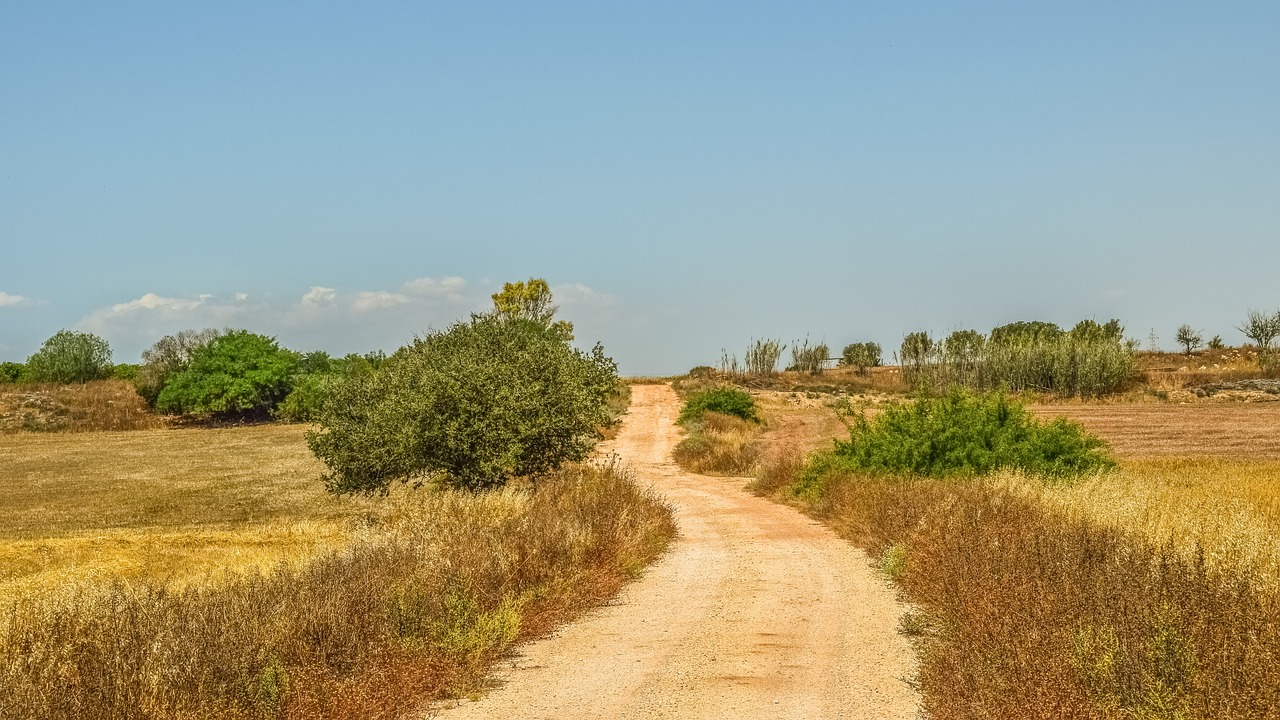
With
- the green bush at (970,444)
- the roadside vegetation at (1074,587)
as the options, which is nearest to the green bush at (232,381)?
the green bush at (970,444)

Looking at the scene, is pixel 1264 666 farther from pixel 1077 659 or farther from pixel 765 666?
pixel 765 666

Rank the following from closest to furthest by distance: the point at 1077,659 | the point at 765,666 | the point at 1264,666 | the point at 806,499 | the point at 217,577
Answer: the point at 1264,666
the point at 1077,659
the point at 765,666
the point at 217,577
the point at 806,499

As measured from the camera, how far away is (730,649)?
10.8 meters

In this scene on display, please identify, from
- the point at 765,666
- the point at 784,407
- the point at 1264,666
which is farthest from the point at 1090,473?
the point at 784,407

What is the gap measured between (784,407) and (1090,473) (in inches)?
1462

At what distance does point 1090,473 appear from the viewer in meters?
21.8

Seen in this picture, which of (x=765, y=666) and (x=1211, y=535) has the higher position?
(x=1211, y=535)

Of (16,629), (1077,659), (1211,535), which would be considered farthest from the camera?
(1211,535)

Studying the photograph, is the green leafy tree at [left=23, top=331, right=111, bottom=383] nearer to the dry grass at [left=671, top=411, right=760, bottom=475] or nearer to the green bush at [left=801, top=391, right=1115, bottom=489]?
the dry grass at [left=671, top=411, right=760, bottom=475]

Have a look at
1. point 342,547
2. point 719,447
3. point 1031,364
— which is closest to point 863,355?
point 1031,364

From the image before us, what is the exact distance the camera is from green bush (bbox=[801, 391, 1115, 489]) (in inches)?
882

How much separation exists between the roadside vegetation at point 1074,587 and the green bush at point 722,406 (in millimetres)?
29303

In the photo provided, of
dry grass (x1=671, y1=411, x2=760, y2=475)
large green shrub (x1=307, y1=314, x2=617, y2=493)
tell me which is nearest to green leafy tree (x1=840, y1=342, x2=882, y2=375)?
dry grass (x1=671, y1=411, x2=760, y2=475)

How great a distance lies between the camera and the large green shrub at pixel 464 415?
2256 cm
